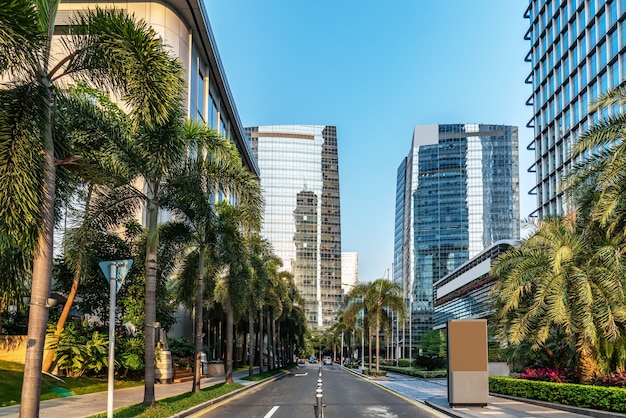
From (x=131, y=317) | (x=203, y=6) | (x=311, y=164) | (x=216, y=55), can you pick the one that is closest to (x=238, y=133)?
(x=216, y=55)

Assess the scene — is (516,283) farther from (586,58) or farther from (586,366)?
(586,58)

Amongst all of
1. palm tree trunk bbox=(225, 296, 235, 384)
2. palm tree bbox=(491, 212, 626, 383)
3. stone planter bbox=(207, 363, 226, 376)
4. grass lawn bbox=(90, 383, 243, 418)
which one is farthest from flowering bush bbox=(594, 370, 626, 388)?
stone planter bbox=(207, 363, 226, 376)

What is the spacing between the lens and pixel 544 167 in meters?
79.0

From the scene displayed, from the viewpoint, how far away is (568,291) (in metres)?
21.0

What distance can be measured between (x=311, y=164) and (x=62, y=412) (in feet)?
566

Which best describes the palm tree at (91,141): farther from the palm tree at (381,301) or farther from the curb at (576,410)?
the palm tree at (381,301)

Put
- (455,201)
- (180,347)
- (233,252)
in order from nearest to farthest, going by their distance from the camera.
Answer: (233,252)
(180,347)
(455,201)

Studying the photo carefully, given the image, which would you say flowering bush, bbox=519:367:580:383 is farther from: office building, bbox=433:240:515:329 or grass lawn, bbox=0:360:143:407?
office building, bbox=433:240:515:329

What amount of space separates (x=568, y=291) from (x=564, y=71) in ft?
197

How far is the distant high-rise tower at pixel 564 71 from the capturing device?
61.4 metres

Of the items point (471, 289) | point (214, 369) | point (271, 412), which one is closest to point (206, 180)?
point (271, 412)

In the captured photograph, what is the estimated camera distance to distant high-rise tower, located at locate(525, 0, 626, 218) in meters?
61.4

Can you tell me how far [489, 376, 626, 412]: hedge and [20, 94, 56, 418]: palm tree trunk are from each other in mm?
14545

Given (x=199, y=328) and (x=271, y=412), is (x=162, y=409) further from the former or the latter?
(x=199, y=328)
